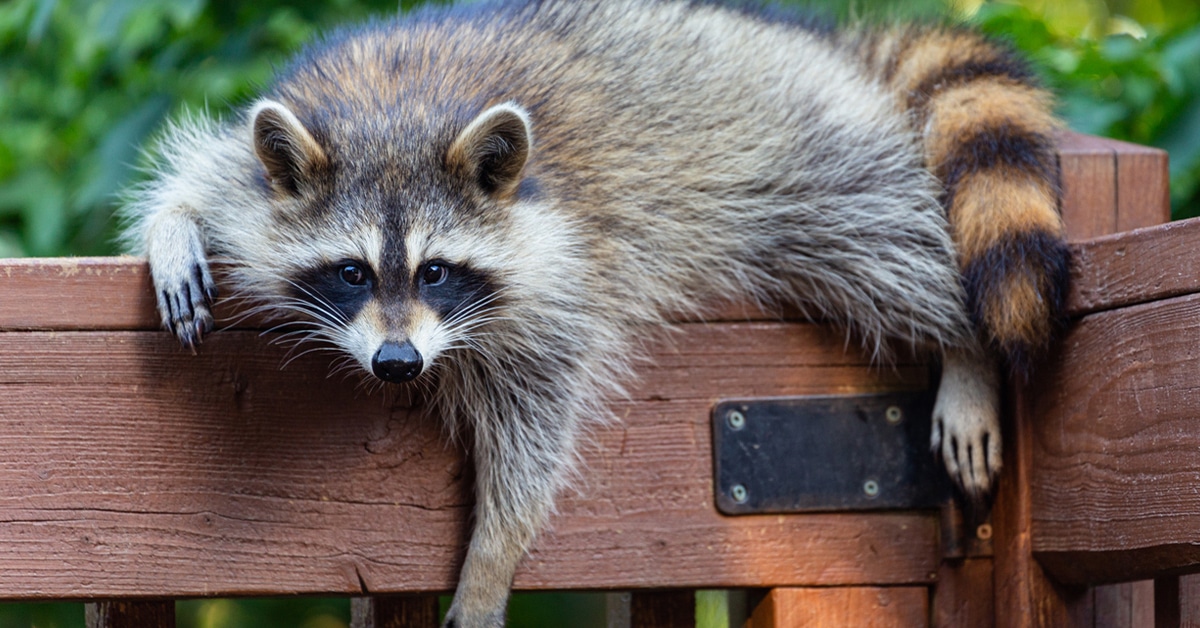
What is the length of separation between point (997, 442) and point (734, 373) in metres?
0.51

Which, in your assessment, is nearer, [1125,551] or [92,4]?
[1125,551]

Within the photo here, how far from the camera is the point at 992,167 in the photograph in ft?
7.32

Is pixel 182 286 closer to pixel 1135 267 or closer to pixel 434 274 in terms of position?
pixel 434 274

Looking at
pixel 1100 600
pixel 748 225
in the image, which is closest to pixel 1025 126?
pixel 748 225

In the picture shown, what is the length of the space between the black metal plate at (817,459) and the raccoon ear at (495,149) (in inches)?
23.1

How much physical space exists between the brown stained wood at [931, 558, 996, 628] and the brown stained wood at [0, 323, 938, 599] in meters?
0.04

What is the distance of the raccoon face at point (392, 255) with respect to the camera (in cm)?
202

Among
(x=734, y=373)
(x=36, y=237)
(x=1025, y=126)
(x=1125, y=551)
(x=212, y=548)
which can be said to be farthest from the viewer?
(x=36, y=237)

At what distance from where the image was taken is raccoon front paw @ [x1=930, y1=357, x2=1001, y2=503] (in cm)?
213

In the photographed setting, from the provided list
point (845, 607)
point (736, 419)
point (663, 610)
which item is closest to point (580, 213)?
point (736, 419)

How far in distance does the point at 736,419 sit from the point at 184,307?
1004 millimetres

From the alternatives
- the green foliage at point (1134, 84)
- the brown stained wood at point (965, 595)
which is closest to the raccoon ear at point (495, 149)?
the brown stained wood at point (965, 595)

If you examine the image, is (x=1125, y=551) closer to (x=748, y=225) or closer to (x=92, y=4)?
(x=748, y=225)

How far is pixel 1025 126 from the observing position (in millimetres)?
2314
